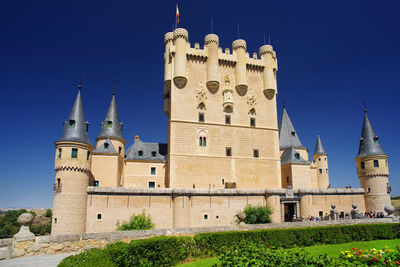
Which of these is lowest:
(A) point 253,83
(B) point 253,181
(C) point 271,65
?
(B) point 253,181

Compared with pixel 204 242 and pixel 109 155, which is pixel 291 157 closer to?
pixel 109 155

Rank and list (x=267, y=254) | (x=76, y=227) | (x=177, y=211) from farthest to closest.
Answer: (x=177, y=211), (x=76, y=227), (x=267, y=254)

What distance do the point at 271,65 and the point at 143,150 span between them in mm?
18470

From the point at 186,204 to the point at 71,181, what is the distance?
9779 mm

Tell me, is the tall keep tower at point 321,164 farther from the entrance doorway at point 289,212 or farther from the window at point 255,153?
the window at point 255,153

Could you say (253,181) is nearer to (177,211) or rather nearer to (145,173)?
(177,211)

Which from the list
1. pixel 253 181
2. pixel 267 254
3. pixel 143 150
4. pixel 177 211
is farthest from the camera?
pixel 143 150

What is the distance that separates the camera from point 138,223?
76.3 ft

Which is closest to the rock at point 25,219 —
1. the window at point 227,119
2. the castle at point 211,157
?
the castle at point 211,157

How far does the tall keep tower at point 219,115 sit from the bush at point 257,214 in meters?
4.57

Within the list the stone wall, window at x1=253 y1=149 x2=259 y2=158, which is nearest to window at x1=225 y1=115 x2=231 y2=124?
window at x1=253 y1=149 x2=259 y2=158

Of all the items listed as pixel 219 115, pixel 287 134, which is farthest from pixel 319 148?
pixel 219 115

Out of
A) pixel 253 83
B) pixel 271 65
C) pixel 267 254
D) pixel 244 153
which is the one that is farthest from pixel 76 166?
pixel 271 65

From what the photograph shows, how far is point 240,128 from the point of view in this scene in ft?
105
